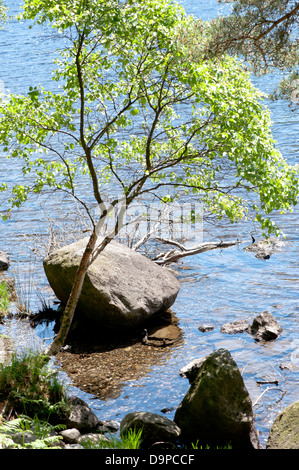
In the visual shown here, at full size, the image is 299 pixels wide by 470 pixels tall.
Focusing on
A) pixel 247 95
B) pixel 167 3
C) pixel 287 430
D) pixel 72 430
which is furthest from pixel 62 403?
pixel 167 3

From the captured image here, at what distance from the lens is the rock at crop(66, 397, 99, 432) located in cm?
800

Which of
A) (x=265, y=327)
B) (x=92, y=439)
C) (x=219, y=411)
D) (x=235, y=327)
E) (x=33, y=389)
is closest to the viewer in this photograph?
(x=92, y=439)

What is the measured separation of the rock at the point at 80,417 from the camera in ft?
26.2

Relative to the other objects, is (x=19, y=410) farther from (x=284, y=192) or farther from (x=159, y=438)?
(x=284, y=192)

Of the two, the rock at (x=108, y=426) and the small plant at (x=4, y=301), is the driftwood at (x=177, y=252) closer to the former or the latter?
the small plant at (x=4, y=301)

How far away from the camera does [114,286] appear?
1164 centimetres

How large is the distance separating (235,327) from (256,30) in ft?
19.2

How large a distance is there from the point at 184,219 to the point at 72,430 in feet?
27.8

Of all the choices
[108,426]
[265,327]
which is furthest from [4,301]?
[265,327]

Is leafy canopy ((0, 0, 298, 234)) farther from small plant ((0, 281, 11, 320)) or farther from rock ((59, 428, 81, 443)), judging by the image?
rock ((59, 428, 81, 443))

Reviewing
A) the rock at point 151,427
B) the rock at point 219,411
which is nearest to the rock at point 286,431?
the rock at point 219,411

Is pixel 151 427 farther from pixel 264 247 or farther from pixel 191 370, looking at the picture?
pixel 264 247

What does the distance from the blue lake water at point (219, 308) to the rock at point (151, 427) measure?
0.98 m

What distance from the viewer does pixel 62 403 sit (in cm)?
805
